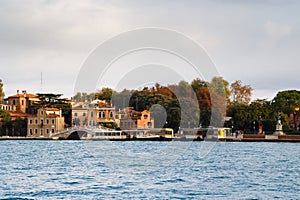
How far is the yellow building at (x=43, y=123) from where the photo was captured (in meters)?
97.4

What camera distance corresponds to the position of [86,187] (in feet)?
73.5

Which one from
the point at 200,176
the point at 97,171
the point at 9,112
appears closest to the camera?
the point at 200,176

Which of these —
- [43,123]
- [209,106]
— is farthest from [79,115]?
[209,106]

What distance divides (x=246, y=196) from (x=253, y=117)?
65.6 m

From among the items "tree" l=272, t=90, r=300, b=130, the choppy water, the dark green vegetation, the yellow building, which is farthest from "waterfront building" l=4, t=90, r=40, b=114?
the choppy water

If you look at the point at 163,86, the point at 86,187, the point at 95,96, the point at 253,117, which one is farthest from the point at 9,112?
the point at 86,187

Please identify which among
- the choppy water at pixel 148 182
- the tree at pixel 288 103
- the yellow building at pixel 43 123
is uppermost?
the tree at pixel 288 103

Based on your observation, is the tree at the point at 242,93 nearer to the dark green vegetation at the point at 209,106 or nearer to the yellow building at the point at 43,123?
the dark green vegetation at the point at 209,106

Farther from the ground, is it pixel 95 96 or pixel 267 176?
pixel 95 96

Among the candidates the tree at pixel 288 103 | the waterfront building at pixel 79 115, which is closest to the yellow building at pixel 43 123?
the waterfront building at pixel 79 115

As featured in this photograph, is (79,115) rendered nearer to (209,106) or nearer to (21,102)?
(21,102)

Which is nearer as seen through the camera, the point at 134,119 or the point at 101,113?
the point at 134,119

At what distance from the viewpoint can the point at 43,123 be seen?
97812 millimetres

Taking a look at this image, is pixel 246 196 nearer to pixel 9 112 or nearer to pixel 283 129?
pixel 283 129
